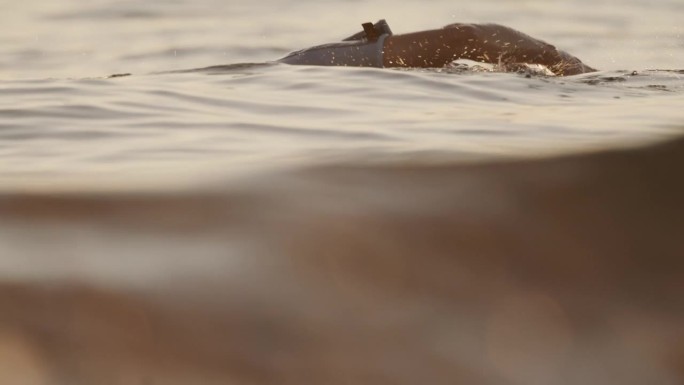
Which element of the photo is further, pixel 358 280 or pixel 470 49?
pixel 470 49

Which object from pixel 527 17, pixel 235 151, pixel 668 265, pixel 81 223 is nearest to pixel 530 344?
pixel 668 265

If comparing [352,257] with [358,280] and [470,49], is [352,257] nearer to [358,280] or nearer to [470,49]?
[358,280]

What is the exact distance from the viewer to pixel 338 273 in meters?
1.04

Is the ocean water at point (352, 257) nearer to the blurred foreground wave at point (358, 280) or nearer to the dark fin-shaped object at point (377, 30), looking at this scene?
the blurred foreground wave at point (358, 280)

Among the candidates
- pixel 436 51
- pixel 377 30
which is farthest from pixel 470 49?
pixel 377 30

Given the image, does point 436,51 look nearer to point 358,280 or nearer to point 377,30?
point 377,30

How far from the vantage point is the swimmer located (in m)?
3.28

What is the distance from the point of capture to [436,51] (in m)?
3.29

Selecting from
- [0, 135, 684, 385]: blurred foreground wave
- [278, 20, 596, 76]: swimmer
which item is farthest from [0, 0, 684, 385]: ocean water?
[278, 20, 596, 76]: swimmer

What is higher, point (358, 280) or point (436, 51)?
point (436, 51)

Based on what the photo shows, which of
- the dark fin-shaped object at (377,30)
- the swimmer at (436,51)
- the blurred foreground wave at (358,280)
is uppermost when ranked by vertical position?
the dark fin-shaped object at (377,30)

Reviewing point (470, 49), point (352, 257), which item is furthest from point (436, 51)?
point (352, 257)

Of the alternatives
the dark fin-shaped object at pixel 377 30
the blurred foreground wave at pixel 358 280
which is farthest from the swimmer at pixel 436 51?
the blurred foreground wave at pixel 358 280

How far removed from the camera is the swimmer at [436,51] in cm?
328
